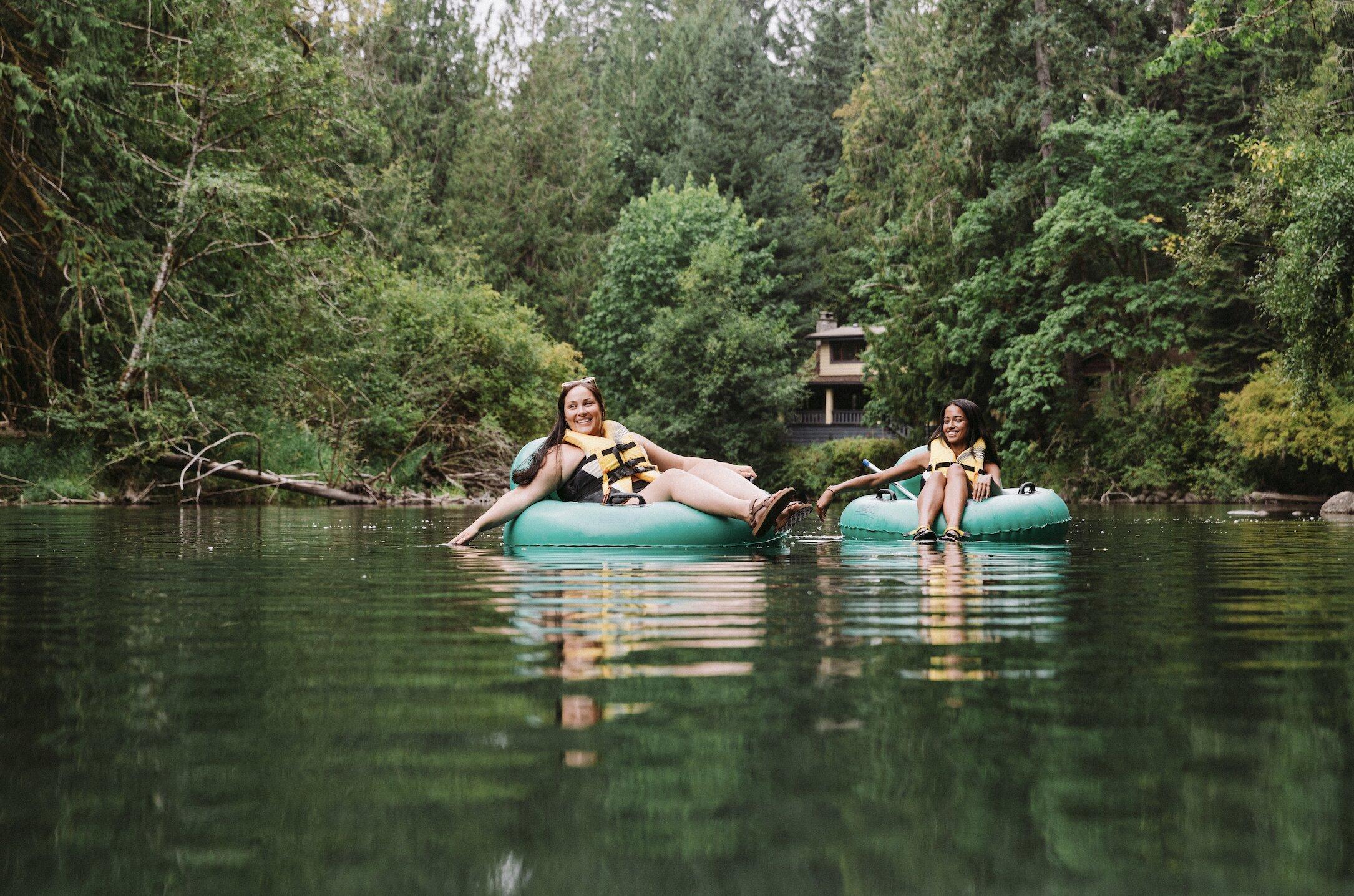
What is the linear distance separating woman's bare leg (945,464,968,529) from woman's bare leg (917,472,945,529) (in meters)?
0.05

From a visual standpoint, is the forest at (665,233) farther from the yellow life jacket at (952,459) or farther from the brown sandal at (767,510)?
the brown sandal at (767,510)

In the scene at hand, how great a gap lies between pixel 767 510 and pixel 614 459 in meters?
1.47

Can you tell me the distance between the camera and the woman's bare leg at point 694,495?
30.3 ft

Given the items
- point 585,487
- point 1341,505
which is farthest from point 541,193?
point 585,487

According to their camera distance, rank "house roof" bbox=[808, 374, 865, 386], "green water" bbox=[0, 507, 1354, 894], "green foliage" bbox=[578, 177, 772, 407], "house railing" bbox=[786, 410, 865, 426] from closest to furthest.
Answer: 1. "green water" bbox=[0, 507, 1354, 894]
2. "green foliage" bbox=[578, 177, 772, 407]
3. "house railing" bbox=[786, 410, 865, 426]
4. "house roof" bbox=[808, 374, 865, 386]

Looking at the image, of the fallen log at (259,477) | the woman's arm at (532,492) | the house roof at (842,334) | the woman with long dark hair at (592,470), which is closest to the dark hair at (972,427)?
the woman with long dark hair at (592,470)

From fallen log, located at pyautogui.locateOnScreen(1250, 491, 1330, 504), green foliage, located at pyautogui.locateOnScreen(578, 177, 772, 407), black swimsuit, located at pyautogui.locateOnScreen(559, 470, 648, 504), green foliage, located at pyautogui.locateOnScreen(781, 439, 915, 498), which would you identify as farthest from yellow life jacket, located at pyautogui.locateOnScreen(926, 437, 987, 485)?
green foliage, located at pyautogui.locateOnScreen(578, 177, 772, 407)

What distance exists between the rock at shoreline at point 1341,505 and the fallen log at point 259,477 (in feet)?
49.4

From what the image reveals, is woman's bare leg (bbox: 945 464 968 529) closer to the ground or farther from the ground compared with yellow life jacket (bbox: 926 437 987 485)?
closer to the ground

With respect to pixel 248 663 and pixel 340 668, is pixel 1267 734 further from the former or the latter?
pixel 248 663

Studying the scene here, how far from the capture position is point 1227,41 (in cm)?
3412

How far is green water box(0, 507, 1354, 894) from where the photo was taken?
2049mm

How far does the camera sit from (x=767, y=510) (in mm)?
8875

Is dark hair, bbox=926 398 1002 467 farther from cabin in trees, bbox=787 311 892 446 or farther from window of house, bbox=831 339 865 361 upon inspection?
window of house, bbox=831 339 865 361
